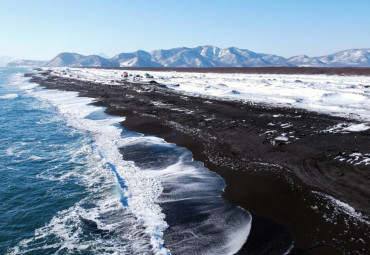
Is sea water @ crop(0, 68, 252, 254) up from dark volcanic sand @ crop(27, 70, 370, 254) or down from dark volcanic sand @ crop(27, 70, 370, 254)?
down

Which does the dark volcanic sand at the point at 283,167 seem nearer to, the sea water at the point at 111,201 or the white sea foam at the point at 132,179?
the sea water at the point at 111,201

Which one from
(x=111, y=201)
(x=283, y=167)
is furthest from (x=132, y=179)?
(x=283, y=167)

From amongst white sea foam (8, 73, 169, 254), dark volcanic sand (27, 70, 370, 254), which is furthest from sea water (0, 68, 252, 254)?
dark volcanic sand (27, 70, 370, 254)

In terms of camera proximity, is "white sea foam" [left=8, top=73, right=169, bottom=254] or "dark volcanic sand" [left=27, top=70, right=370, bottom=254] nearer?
"dark volcanic sand" [left=27, top=70, right=370, bottom=254]

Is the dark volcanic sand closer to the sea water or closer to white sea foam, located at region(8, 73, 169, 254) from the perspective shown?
the sea water

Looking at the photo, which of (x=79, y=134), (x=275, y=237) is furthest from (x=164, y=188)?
(x=79, y=134)
